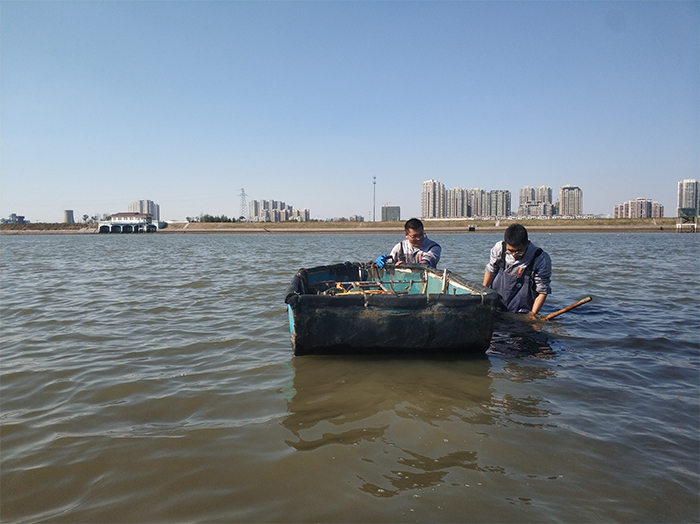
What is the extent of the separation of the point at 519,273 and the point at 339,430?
431 centimetres

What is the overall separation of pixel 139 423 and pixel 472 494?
2.58 metres

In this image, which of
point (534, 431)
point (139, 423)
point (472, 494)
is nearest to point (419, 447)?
point (472, 494)

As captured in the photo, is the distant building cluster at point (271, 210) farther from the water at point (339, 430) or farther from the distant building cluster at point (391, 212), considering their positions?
the water at point (339, 430)

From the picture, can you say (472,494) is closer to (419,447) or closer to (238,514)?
(419,447)

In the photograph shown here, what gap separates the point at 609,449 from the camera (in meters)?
3.05

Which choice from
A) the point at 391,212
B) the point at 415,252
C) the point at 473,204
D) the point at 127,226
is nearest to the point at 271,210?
the point at 391,212

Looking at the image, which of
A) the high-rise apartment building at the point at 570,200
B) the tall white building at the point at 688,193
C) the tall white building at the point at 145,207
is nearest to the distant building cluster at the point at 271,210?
the tall white building at the point at 145,207

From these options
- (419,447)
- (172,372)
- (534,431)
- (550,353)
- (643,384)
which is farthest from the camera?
(550,353)

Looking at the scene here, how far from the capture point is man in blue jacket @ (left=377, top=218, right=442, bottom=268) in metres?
7.91

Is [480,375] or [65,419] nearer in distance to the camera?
[65,419]

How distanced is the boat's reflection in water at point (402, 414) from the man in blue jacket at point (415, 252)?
10.2 ft

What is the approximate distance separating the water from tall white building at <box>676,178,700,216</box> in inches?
5257

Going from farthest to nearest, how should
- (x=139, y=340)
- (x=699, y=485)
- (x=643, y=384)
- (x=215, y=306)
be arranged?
(x=215, y=306) → (x=139, y=340) → (x=643, y=384) → (x=699, y=485)

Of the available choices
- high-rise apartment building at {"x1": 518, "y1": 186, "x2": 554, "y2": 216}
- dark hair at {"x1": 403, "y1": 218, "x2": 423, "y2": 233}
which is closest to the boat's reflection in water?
dark hair at {"x1": 403, "y1": 218, "x2": 423, "y2": 233}
